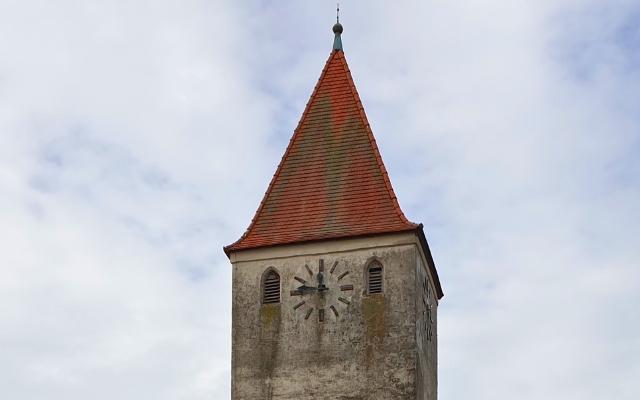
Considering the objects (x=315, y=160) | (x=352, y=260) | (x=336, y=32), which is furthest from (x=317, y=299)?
(x=336, y=32)

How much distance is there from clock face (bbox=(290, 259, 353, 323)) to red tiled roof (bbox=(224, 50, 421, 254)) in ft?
2.38

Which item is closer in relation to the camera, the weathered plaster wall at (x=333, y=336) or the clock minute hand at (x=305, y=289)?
the weathered plaster wall at (x=333, y=336)

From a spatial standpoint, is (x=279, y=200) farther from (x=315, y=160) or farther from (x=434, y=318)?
(x=434, y=318)

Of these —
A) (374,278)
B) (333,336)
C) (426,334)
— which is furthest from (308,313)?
(426,334)

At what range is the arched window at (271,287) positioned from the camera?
32.8 meters

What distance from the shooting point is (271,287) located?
33.0m

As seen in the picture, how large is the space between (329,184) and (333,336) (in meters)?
3.61

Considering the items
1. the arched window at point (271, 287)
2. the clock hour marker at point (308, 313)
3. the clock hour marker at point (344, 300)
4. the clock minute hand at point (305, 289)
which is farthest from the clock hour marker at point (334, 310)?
the arched window at point (271, 287)

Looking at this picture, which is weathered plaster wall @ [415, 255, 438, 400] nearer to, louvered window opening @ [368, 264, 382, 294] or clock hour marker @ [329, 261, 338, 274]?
louvered window opening @ [368, 264, 382, 294]

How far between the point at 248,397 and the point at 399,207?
4.94m

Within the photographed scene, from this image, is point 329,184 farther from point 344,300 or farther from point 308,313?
point 308,313

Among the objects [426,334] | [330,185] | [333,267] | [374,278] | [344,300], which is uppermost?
[330,185]

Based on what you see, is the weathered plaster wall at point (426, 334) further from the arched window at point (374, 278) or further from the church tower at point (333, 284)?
the arched window at point (374, 278)

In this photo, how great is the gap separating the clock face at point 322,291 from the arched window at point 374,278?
1.25 ft
